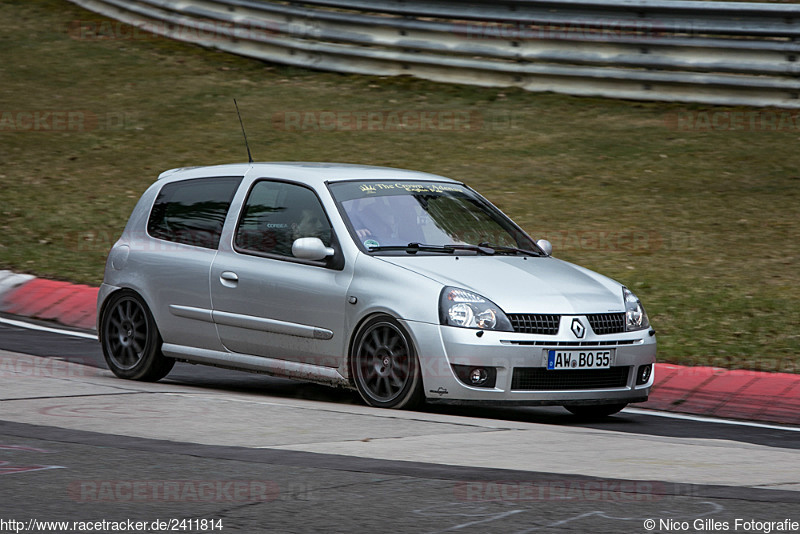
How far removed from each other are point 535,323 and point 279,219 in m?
1.96

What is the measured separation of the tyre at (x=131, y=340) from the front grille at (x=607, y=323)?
3.11m

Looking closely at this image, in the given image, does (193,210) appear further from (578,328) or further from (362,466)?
(362,466)

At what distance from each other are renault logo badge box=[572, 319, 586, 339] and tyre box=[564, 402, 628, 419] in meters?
0.73

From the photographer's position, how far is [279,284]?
8.50 meters

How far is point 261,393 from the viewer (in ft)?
29.8

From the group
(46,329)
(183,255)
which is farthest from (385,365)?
(46,329)

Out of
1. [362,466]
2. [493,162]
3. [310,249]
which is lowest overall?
[362,466]

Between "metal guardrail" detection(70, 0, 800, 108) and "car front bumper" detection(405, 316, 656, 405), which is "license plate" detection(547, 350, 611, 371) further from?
"metal guardrail" detection(70, 0, 800, 108)

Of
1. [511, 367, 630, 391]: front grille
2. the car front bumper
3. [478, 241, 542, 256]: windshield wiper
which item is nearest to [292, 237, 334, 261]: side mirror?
the car front bumper

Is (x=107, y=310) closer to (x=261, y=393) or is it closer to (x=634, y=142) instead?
(x=261, y=393)

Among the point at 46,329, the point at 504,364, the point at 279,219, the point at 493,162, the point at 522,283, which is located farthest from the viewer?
the point at 493,162

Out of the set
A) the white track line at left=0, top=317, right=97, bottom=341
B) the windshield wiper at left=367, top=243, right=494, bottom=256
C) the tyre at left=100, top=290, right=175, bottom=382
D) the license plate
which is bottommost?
the white track line at left=0, top=317, right=97, bottom=341

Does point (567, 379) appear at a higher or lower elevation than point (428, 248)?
lower

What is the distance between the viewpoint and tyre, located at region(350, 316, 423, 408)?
7.90 meters
